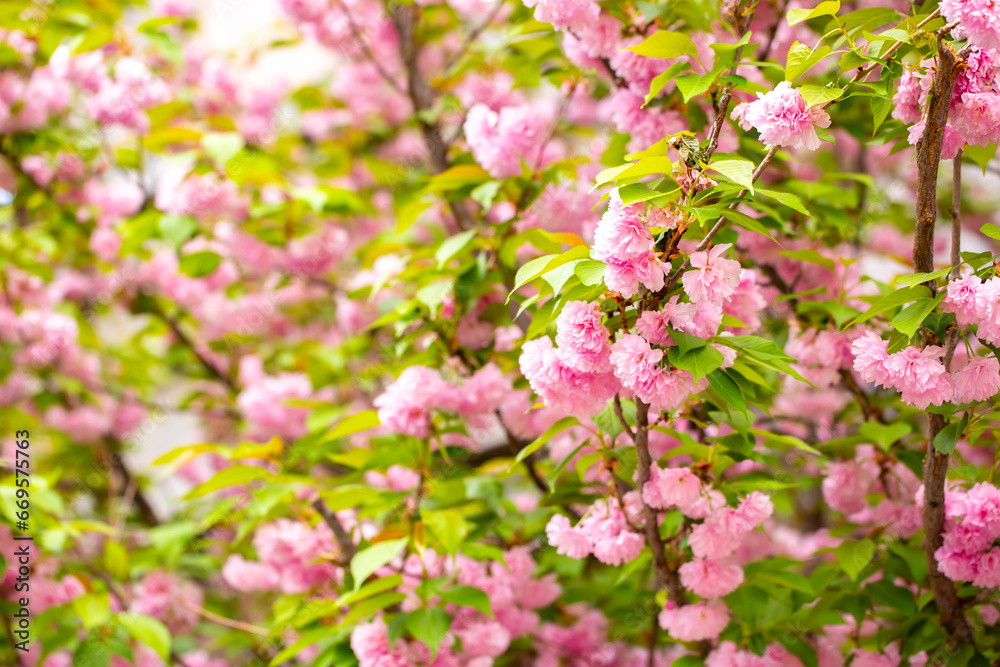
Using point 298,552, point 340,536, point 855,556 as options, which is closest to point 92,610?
point 298,552

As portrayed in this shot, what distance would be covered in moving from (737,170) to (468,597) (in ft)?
2.26

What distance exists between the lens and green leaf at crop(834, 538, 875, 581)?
0.98m

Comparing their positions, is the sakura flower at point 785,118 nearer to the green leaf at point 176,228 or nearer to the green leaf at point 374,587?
the green leaf at point 374,587

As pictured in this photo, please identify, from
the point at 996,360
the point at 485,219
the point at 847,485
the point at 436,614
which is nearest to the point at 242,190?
the point at 485,219

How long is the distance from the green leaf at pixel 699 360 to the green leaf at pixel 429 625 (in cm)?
52

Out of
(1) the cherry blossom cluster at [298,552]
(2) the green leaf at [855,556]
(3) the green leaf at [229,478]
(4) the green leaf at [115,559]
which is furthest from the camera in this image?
(4) the green leaf at [115,559]

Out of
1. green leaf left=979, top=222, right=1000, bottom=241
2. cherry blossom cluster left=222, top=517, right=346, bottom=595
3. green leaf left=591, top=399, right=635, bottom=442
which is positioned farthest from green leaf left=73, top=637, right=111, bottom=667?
green leaf left=979, top=222, right=1000, bottom=241

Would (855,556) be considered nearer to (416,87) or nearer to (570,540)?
(570,540)

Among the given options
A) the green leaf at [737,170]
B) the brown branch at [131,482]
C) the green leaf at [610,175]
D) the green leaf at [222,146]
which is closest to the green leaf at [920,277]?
the green leaf at [737,170]

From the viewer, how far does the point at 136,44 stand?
1911mm

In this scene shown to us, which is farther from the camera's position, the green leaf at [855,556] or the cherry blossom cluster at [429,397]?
the cherry blossom cluster at [429,397]

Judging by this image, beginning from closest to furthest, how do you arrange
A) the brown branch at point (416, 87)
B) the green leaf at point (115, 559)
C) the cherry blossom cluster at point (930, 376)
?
the cherry blossom cluster at point (930, 376) < the green leaf at point (115, 559) < the brown branch at point (416, 87)

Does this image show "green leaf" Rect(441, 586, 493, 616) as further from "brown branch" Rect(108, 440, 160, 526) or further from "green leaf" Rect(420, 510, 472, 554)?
"brown branch" Rect(108, 440, 160, 526)

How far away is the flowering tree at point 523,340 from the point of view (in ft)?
2.52
